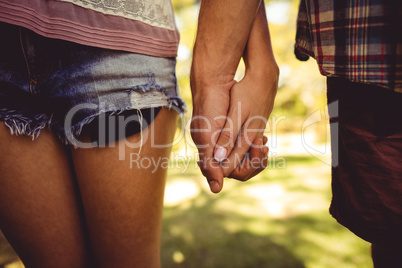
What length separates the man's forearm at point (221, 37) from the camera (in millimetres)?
796

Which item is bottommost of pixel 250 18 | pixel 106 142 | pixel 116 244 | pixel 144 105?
pixel 116 244

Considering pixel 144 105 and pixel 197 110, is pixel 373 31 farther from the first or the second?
pixel 144 105

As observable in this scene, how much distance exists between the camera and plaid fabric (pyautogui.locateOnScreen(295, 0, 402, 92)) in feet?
2.03

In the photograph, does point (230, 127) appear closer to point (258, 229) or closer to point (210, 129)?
point (210, 129)

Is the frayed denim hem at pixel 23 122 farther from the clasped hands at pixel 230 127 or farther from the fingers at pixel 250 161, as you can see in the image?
the fingers at pixel 250 161

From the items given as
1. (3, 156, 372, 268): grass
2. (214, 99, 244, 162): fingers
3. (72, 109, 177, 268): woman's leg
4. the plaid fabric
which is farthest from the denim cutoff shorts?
(3, 156, 372, 268): grass

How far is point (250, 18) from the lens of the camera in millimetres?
822

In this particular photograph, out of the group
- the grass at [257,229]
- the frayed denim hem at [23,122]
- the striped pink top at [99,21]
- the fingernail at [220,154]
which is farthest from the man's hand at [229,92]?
the grass at [257,229]

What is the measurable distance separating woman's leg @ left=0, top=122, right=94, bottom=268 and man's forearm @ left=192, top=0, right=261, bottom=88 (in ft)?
1.98

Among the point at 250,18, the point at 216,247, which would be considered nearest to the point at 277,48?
the point at 216,247

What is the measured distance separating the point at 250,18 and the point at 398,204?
28.2 inches

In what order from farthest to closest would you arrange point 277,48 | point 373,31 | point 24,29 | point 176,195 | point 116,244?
point 277,48 < point 176,195 < point 116,244 < point 24,29 < point 373,31

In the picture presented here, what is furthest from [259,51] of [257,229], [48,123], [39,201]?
A: [257,229]

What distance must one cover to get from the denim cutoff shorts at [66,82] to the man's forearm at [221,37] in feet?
0.57
